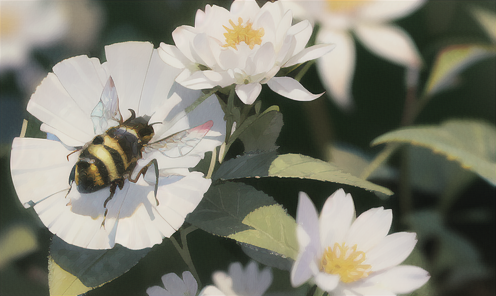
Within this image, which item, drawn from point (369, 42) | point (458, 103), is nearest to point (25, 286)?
point (369, 42)

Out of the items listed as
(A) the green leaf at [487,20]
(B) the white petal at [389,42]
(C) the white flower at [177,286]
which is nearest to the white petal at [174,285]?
(C) the white flower at [177,286]

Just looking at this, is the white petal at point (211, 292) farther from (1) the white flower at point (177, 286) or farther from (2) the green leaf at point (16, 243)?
(2) the green leaf at point (16, 243)

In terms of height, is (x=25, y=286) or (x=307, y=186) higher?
(x=307, y=186)

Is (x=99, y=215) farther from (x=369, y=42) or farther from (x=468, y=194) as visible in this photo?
(x=468, y=194)

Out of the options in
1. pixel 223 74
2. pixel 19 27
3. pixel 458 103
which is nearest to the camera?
pixel 223 74

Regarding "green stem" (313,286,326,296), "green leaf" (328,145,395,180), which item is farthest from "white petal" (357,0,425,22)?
"green stem" (313,286,326,296)

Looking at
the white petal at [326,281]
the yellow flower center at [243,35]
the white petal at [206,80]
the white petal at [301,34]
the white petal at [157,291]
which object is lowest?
the white petal at [157,291]

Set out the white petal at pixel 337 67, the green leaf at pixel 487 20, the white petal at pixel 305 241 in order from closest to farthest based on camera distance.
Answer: the white petal at pixel 305 241 < the white petal at pixel 337 67 < the green leaf at pixel 487 20
